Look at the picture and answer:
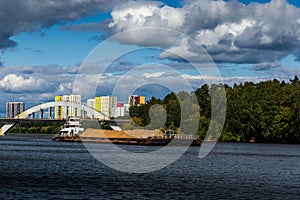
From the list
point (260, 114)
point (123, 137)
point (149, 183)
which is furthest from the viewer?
point (123, 137)

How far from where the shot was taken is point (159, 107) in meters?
182

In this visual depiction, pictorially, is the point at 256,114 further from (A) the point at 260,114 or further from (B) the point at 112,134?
(B) the point at 112,134

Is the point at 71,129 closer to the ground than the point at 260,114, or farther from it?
closer to the ground

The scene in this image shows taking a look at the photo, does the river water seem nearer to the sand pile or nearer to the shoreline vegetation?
the shoreline vegetation

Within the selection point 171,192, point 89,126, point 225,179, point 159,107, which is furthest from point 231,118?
point 171,192

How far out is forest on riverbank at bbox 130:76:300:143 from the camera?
140 m

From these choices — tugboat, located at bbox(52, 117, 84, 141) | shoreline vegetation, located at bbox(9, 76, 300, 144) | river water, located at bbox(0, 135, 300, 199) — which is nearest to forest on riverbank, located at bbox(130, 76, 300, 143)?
shoreline vegetation, located at bbox(9, 76, 300, 144)

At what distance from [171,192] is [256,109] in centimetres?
10865

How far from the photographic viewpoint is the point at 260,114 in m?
145

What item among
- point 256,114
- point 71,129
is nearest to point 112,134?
point 71,129

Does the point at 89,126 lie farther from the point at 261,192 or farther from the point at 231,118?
the point at 261,192

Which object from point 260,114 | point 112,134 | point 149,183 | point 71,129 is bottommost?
point 149,183

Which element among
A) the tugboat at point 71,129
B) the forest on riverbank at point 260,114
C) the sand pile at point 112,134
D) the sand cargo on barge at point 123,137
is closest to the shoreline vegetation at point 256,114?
the forest on riverbank at point 260,114

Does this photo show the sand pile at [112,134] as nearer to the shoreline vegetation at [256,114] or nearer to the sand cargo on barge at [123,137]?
the sand cargo on barge at [123,137]
